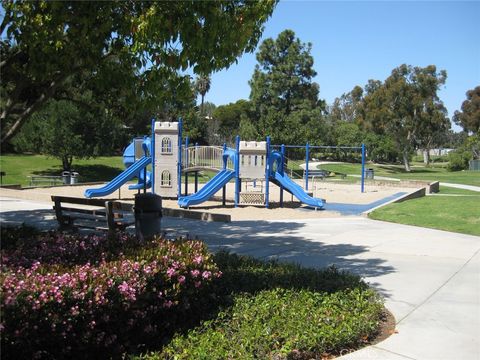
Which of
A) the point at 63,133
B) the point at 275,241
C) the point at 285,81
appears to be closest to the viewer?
the point at 275,241

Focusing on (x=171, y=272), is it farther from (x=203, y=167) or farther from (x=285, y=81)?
(x=285, y=81)

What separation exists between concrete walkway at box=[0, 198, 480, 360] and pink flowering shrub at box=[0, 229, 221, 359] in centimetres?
165

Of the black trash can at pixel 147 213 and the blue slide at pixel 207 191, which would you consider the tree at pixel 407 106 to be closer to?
the blue slide at pixel 207 191

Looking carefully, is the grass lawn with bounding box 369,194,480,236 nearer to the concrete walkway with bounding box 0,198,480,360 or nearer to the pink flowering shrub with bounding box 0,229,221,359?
the concrete walkway with bounding box 0,198,480,360

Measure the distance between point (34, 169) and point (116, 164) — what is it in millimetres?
8781

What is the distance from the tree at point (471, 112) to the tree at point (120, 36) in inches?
3238

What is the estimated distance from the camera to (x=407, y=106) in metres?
58.8

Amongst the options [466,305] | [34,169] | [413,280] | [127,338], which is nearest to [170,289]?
[127,338]

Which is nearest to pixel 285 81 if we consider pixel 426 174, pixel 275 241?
pixel 426 174

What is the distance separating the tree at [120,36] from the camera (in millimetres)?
5578

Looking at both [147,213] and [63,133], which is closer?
[147,213]

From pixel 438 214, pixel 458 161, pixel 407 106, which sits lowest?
pixel 438 214

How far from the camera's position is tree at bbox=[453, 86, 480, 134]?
8075 centimetres

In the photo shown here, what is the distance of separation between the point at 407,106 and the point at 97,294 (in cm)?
5885
